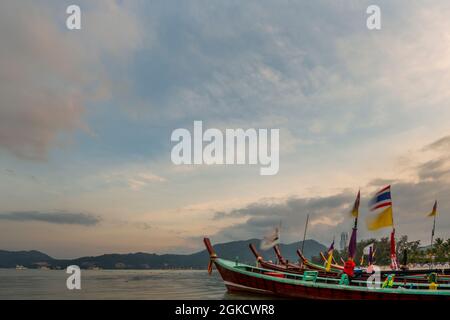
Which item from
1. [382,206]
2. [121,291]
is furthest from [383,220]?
[121,291]

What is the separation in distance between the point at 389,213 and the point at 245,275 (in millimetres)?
14605

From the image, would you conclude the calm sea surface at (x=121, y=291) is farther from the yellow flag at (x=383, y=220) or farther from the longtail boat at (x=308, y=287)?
the yellow flag at (x=383, y=220)

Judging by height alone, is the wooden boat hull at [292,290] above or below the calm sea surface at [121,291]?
above

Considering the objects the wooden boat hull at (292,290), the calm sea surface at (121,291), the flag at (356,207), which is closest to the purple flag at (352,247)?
the flag at (356,207)

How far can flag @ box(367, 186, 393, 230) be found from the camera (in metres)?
24.0

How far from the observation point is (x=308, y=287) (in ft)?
86.9

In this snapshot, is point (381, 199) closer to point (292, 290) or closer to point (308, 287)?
point (308, 287)

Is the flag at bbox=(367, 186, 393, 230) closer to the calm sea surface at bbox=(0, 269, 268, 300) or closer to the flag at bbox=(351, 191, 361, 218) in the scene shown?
the flag at bbox=(351, 191, 361, 218)

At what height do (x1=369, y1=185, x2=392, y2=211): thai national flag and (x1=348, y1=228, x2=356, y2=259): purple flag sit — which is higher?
(x1=369, y1=185, x2=392, y2=211): thai national flag

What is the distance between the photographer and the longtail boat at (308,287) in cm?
2180

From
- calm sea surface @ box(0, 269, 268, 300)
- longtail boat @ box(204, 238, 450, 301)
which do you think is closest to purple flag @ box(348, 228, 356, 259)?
longtail boat @ box(204, 238, 450, 301)

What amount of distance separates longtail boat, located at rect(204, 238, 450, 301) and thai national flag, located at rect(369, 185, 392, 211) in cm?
508
